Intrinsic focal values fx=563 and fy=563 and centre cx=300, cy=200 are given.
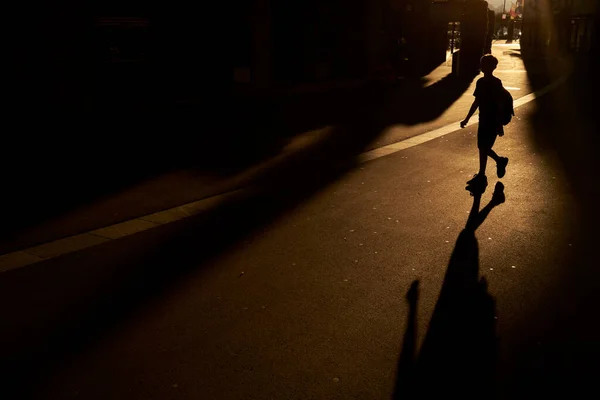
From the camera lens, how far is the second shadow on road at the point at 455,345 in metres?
3.76

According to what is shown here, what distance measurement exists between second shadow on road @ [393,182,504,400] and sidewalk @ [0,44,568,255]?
14.0 feet

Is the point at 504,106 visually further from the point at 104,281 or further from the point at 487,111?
the point at 104,281

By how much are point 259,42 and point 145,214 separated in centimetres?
1579

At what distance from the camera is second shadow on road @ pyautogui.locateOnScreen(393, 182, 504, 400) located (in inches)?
148

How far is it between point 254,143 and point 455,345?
8.47 metres

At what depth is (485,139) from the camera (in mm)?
8680

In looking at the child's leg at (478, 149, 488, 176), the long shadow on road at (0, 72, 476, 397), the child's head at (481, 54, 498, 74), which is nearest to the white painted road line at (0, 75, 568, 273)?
the long shadow on road at (0, 72, 476, 397)

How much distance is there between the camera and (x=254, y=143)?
1212cm

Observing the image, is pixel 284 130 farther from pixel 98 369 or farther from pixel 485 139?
pixel 98 369

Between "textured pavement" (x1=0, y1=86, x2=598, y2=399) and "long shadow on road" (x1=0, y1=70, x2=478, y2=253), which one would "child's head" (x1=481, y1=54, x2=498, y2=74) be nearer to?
"textured pavement" (x1=0, y1=86, x2=598, y2=399)

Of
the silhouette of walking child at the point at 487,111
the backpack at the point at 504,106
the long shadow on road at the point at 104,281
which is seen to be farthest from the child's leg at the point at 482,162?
the long shadow on road at the point at 104,281

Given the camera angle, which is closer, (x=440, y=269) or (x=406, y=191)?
(x=440, y=269)

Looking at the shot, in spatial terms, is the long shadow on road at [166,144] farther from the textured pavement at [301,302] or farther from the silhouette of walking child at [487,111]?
the silhouette of walking child at [487,111]

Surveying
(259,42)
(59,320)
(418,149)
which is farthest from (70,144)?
(259,42)
